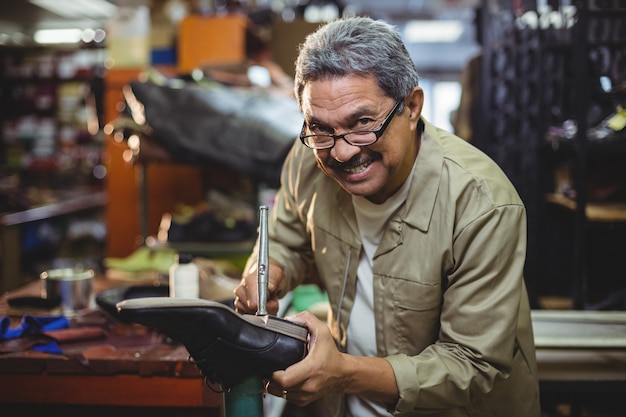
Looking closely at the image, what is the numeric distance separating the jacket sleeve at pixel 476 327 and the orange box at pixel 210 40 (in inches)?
141

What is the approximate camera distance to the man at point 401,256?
4.67 feet

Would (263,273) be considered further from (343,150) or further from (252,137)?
(252,137)

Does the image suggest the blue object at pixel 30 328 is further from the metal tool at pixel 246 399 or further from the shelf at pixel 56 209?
the shelf at pixel 56 209

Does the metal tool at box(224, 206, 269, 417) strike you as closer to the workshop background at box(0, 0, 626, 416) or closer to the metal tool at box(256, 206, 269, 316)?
the metal tool at box(256, 206, 269, 316)

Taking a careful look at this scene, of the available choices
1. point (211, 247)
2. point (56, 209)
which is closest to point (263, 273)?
point (211, 247)

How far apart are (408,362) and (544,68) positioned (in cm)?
→ 302

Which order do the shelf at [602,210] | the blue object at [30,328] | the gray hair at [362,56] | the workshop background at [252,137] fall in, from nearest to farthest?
the gray hair at [362,56]
the blue object at [30,328]
the workshop background at [252,137]
the shelf at [602,210]

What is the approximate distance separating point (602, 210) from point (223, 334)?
3048 millimetres

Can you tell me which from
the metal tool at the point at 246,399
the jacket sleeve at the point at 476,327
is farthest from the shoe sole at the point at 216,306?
the jacket sleeve at the point at 476,327

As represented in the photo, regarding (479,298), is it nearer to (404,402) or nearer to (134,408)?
(404,402)

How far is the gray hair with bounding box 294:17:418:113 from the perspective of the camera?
142 cm

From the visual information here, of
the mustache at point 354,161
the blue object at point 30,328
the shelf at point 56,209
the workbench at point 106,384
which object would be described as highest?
the mustache at point 354,161

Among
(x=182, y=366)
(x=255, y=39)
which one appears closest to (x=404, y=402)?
(x=182, y=366)

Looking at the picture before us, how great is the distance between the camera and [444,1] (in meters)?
8.52
